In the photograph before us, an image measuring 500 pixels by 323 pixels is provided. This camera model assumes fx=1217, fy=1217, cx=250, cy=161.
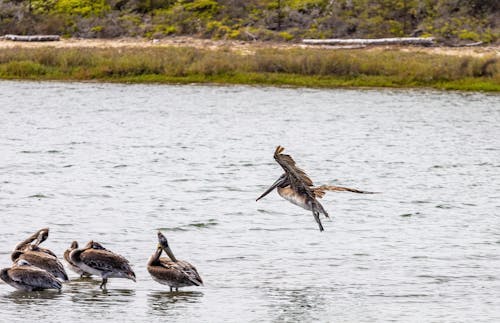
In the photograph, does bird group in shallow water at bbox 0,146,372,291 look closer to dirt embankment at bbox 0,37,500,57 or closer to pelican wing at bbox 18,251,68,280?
pelican wing at bbox 18,251,68,280

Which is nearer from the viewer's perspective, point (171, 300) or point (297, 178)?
point (171, 300)

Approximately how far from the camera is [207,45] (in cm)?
4875

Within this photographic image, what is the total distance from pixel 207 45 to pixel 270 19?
474 centimetres

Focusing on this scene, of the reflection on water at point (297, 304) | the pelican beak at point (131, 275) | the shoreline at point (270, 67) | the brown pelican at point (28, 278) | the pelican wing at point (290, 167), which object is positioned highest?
the pelican wing at point (290, 167)

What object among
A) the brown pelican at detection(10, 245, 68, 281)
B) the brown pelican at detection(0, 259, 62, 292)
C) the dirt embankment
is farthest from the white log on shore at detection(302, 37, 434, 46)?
the brown pelican at detection(0, 259, 62, 292)

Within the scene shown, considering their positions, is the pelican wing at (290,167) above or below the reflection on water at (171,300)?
above

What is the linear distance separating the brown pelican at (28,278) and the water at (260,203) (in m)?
0.14

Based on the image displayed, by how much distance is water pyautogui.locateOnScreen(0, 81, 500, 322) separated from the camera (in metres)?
13.0

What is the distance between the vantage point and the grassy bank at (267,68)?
134ft

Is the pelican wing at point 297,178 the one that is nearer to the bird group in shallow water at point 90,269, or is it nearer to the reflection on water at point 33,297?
the bird group in shallow water at point 90,269

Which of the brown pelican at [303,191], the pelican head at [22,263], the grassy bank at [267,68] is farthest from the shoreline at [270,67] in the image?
the pelican head at [22,263]

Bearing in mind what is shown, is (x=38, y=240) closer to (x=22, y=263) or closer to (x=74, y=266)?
(x=74, y=266)

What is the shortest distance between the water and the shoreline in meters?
1.77

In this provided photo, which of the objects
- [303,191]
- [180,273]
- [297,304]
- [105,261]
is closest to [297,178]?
[303,191]
